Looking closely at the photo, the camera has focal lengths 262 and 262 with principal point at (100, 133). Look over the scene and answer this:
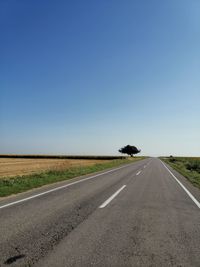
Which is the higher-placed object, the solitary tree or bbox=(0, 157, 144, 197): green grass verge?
the solitary tree

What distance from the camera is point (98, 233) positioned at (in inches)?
218

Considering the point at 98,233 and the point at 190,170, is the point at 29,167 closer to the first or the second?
the point at 190,170

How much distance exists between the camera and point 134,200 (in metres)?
9.75

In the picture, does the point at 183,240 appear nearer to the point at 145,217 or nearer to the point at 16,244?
the point at 145,217

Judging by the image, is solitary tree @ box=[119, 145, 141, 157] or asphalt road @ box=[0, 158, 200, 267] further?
solitary tree @ box=[119, 145, 141, 157]

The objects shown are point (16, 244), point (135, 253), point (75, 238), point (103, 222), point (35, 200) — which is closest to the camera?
point (135, 253)

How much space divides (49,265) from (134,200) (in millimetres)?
6227

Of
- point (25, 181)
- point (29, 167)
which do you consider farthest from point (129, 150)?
point (25, 181)

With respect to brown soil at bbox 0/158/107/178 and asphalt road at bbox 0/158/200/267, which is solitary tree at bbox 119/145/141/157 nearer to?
brown soil at bbox 0/158/107/178

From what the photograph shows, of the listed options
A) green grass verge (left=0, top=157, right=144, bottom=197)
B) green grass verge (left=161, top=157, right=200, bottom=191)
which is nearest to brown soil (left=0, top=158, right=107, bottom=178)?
green grass verge (left=0, top=157, right=144, bottom=197)

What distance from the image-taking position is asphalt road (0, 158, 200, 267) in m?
4.19

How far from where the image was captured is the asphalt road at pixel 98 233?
4.19 meters

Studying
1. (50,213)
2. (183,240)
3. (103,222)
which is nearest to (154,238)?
(183,240)

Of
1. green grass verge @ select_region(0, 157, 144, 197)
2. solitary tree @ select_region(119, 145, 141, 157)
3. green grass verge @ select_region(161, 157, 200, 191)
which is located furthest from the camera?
solitary tree @ select_region(119, 145, 141, 157)
